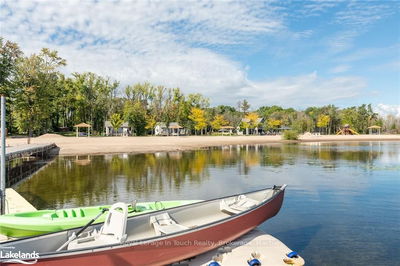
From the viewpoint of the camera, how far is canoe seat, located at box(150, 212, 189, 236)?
806 centimetres

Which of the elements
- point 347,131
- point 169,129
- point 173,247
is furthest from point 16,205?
point 347,131

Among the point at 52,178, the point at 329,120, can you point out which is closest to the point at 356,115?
the point at 329,120

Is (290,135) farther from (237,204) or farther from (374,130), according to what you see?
(237,204)

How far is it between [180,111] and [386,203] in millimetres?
79375

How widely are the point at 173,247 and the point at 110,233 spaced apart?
169 centimetres

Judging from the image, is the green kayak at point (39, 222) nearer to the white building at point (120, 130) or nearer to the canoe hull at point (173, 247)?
the canoe hull at point (173, 247)

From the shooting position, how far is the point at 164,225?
8.63 metres

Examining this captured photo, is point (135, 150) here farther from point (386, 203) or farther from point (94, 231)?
point (94, 231)

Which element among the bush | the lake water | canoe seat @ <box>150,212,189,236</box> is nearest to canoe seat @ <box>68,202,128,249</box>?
canoe seat @ <box>150,212,189,236</box>

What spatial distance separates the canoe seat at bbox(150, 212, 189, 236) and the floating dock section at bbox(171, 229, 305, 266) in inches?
41.3

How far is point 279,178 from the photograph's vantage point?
2377 centimetres

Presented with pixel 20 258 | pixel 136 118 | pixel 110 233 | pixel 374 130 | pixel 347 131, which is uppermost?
pixel 136 118

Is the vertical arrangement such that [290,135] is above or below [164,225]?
above

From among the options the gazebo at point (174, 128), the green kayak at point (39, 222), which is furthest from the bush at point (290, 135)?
the green kayak at point (39, 222)
